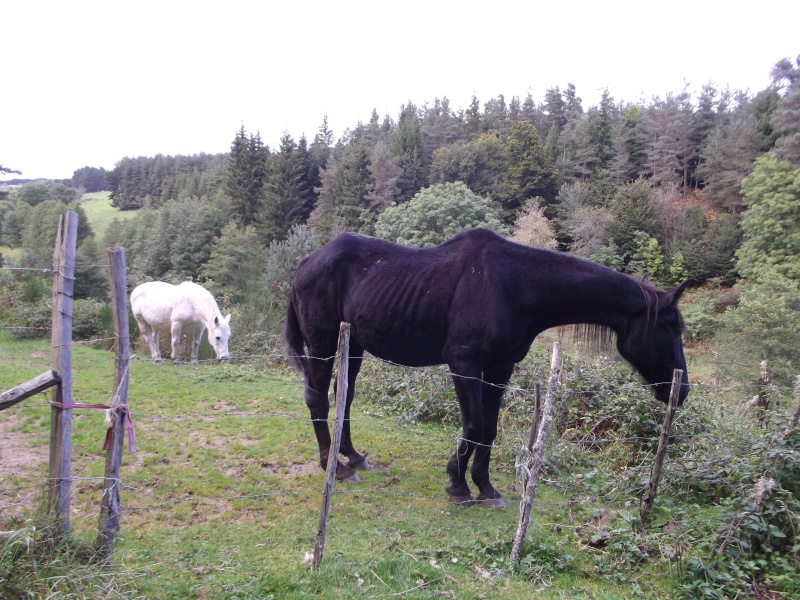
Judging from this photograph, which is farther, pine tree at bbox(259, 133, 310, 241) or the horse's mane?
pine tree at bbox(259, 133, 310, 241)

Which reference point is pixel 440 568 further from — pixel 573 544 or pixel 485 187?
pixel 485 187

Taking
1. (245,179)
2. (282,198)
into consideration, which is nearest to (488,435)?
(282,198)

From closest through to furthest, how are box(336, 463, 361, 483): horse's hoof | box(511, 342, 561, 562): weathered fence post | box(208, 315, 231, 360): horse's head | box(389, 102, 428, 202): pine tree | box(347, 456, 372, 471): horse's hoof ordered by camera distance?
box(511, 342, 561, 562): weathered fence post < box(336, 463, 361, 483): horse's hoof < box(347, 456, 372, 471): horse's hoof < box(208, 315, 231, 360): horse's head < box(389, 102, 428, 202): pine tree

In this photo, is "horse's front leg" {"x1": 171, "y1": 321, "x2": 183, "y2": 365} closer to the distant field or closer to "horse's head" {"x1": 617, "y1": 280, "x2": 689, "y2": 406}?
"horse's head" {"x1": 617, "y1": 280, "x2": 689, "y2": 406}

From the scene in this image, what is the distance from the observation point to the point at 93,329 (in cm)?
1547

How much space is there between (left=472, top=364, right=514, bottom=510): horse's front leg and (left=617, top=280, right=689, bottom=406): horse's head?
115 centimetres

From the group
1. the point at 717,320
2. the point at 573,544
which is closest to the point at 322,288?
the point at 573,544

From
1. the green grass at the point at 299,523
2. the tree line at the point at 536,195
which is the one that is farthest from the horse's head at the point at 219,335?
the tree line at the point at 536,195

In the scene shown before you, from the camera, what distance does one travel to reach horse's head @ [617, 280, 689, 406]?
14.5ft

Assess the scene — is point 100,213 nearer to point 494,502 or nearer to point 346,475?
point 346,475

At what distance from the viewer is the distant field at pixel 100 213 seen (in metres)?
52.7

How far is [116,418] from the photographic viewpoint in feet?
10.6

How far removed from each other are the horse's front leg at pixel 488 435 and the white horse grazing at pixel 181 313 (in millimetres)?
7550

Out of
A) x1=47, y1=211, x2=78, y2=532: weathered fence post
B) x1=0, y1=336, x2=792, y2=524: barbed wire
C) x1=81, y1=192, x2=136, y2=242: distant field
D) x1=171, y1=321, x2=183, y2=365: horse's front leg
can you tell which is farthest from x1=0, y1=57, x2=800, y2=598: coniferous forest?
x1=81, y1=192, x2=136, y2=242: distant field
